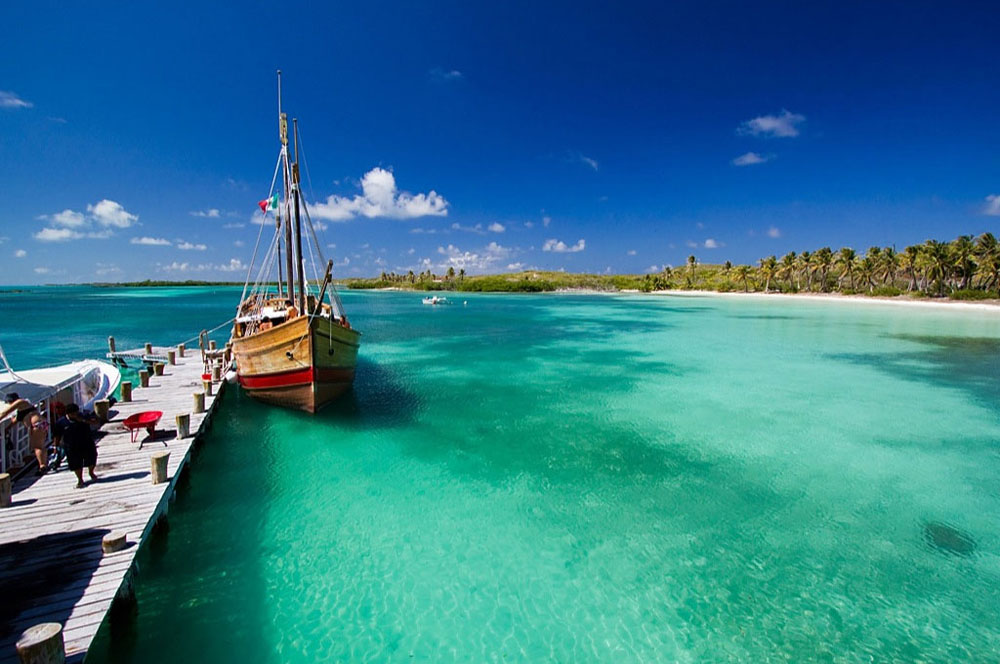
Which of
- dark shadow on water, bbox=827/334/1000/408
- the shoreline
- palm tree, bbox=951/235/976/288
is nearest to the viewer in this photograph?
dark shadow on water, bbox=827/334/1000/408

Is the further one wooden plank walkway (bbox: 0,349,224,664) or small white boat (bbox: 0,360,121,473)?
small white boat (bbox: 0,360,121,473)

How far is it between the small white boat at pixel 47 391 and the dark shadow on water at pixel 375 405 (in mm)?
7081

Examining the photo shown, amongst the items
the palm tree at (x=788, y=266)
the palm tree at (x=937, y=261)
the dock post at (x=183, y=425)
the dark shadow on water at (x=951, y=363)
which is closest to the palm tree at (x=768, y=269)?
the palm tree at (x=788, y=266)

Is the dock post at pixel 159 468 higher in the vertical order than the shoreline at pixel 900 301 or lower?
lower

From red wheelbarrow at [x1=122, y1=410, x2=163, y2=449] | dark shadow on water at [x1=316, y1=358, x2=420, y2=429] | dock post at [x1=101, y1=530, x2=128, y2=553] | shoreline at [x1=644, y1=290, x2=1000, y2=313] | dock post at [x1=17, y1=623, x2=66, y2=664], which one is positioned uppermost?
shoreline at [x1=644, y1=290, x2=1000, y2=313]

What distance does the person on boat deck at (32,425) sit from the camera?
9688 mm

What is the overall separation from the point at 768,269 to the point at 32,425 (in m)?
144

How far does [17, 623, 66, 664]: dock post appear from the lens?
4.73m

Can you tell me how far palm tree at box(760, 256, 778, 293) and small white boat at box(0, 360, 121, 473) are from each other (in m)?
140

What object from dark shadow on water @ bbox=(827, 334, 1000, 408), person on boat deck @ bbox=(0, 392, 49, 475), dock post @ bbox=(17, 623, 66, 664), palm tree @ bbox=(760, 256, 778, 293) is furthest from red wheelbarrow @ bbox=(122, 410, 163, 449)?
palm tree @ bbox=(760, 256, 778, 293)

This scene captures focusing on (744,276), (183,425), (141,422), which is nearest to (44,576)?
(141,422)

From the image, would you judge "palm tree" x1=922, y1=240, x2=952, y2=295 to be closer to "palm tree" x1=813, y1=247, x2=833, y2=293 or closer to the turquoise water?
"palm tree" x1=813, y1=247, x2=833, y2=293

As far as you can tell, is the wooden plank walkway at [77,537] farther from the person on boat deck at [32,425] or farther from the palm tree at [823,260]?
the palm tree at [823,260]

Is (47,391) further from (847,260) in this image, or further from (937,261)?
(847,260)
